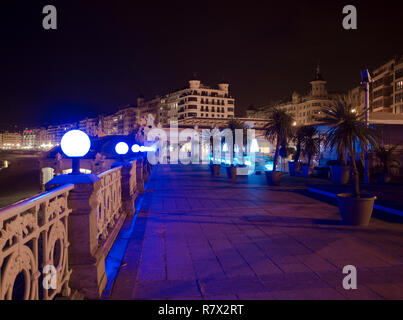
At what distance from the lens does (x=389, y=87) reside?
7606cm

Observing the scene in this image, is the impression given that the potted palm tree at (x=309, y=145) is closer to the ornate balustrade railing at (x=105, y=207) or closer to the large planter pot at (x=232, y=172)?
the large planter pot at (x=232, y=172)

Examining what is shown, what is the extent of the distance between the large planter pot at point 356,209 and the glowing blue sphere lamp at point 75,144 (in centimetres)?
506

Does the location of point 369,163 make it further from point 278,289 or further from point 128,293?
point 128,293

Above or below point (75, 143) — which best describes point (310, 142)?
above

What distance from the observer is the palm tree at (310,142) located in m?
16.9

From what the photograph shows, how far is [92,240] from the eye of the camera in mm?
3234

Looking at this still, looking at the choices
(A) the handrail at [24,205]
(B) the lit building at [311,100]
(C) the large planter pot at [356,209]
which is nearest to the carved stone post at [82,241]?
(A) the handrail at [24,205]

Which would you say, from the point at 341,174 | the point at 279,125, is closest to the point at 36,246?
the point at 279,125

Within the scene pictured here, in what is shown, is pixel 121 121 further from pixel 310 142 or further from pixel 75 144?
pixel 75 144

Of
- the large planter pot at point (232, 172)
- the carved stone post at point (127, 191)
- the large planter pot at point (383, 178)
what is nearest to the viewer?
the carved stone post at point (127, 191)

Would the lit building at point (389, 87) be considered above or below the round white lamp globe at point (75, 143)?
above

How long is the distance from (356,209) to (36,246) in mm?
5718

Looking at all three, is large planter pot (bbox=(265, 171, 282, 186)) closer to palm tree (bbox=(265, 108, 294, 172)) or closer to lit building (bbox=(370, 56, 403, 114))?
palm tree (bbox=(265, 108, 294, 172))
